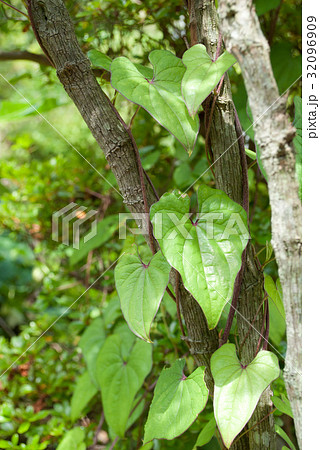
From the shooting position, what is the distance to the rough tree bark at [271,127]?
1.02 ft

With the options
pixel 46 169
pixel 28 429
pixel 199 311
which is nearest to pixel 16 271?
pixel 46 169

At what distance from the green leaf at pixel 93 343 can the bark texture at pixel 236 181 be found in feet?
1.32

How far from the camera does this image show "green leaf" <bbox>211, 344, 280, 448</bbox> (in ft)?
1.40

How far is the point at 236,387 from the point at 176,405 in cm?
9

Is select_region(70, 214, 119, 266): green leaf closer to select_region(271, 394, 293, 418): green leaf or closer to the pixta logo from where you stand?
the pixta logo

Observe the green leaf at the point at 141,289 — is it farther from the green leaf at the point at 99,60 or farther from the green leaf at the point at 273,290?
the green leaf at the point at 99,60

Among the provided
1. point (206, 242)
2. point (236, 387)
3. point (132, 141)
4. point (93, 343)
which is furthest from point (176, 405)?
point (93, 343)

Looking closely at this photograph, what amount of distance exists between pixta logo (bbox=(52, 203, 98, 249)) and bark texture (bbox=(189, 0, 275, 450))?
1.50ft

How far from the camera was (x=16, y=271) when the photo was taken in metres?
1.71

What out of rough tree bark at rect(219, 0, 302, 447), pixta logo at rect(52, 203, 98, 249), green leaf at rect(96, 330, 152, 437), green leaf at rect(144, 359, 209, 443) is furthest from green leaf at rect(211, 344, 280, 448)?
pixta logo at rect(52, 203, 98, 249)

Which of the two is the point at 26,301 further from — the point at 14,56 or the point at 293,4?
the point at 293,4

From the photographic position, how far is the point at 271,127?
310 mm

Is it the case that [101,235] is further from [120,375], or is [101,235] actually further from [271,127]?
[271,127]

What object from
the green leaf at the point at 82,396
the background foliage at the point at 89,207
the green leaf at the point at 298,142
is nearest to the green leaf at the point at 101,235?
the background foliage at the point at 89,207
